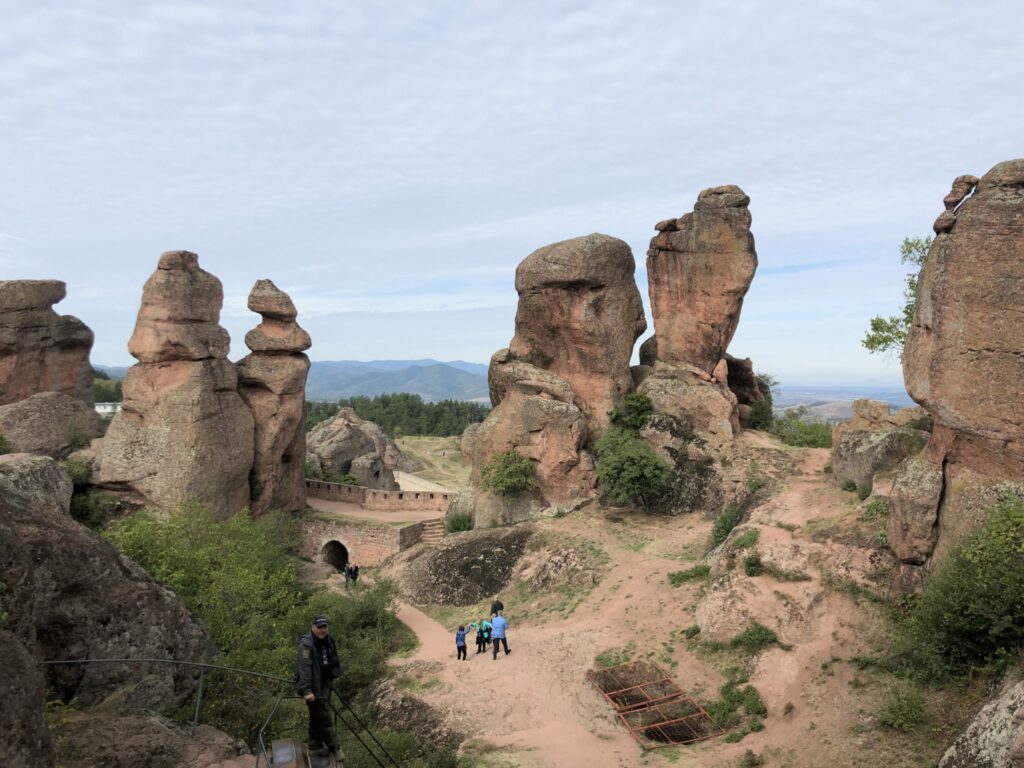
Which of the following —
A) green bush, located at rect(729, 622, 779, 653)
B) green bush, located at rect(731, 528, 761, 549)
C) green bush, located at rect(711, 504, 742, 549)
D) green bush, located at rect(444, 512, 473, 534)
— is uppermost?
green bush, located at rect(731, 528, 761, 549)

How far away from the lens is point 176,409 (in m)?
30.3

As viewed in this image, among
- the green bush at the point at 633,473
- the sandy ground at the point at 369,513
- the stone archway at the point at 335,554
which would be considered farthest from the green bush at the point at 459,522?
the stone archway at the point at 335,554

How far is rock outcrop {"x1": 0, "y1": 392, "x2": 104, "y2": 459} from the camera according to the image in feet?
98.3

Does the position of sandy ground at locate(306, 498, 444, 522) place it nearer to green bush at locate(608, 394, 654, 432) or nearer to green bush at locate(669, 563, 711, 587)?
green bush at locate(608, 394, 654, 432)

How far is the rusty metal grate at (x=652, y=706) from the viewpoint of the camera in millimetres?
15688

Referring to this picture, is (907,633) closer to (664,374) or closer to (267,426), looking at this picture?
(664,374)

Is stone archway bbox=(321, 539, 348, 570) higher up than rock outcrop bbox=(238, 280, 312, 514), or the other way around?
rock outcrop bbox=(238, 280, 312, 514)

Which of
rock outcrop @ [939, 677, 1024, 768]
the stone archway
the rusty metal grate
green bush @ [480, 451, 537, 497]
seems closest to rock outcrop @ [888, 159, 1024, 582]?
rock outcrop @ [939, 677, 1024, 768]

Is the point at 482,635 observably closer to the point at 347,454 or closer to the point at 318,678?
the point at 318,678

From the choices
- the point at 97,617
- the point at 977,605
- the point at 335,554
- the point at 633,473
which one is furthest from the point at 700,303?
the point at 97,617

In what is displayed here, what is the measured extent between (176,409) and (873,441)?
27.8 meters

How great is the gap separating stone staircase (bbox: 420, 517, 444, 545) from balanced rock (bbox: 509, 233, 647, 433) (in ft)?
30.1

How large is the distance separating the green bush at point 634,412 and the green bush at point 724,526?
778cm

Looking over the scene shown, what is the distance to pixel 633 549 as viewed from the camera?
26500 mm
